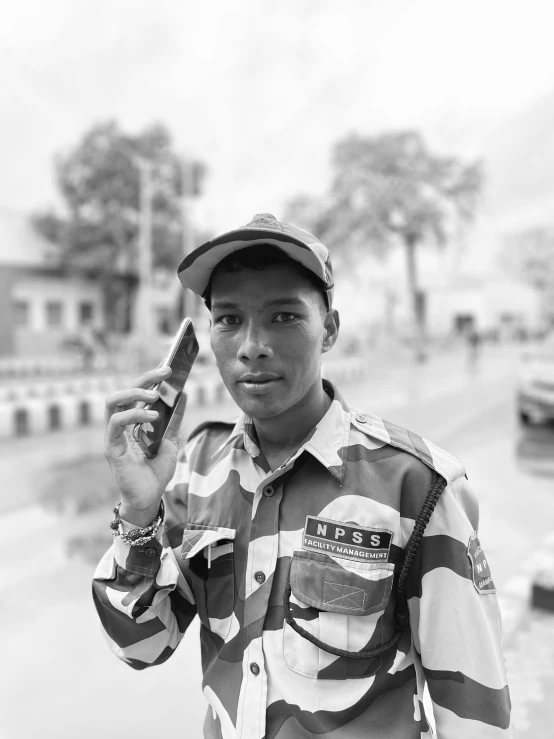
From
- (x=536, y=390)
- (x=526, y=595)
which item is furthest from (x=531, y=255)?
(x=526, y=595)

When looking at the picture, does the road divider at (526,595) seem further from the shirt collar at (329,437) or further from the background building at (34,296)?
the background building at (34,296)

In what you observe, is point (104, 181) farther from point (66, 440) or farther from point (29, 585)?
point (29, 585)

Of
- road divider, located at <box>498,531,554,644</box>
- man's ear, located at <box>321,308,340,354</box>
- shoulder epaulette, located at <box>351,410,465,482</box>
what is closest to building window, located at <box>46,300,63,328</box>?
road divider, located at <box>498,531,554,644</box>

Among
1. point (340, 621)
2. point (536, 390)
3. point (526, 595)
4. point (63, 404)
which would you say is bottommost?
point (526, 595)

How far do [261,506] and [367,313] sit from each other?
1881 inches

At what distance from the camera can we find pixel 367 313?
159ft

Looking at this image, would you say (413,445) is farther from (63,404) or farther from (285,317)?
(63,404)

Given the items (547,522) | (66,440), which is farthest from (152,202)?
(547,522)

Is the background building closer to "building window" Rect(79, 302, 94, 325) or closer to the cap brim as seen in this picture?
"building window" Rect(79, 302, 94, 325)

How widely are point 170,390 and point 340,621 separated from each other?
0.61m

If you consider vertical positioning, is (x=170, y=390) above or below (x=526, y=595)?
above

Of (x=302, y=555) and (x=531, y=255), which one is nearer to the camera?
(x=302, y=555)

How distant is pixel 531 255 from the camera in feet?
286

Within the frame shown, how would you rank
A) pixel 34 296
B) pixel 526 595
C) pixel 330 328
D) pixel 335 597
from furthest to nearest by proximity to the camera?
pixel 34 296 < pixel 526 595 < pixel 330 328 < pixel 335 597
